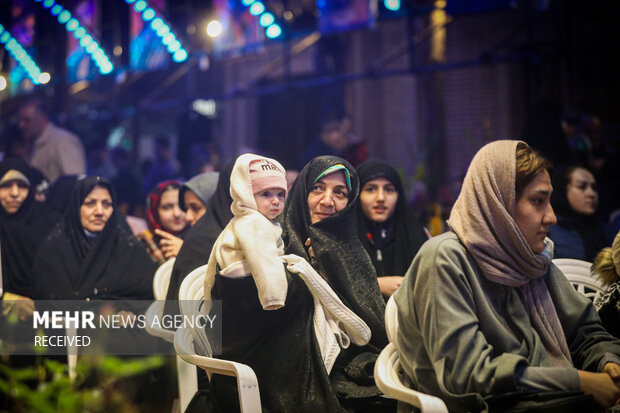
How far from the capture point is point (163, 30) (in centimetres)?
626

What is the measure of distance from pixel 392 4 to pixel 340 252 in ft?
12.7

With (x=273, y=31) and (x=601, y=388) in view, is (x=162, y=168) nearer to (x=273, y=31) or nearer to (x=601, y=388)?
(x=273, y=31)

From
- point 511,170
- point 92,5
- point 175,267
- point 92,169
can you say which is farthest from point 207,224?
point 92,5

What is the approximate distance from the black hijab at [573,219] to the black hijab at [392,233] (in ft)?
2.71

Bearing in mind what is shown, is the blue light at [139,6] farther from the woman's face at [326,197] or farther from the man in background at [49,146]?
the woman's face at [326,197]

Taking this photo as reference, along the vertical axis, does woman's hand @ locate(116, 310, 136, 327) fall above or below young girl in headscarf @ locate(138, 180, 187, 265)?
below

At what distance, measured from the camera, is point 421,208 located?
4770mm

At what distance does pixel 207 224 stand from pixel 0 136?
132 inches

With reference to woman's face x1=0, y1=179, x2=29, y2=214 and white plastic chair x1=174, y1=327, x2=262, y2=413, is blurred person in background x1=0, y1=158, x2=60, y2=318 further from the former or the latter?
white plastic chair x1=174, y1=327, x2=262, y2=413

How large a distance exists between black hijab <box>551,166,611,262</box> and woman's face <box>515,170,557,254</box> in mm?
1364

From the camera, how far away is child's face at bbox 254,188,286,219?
2605mm

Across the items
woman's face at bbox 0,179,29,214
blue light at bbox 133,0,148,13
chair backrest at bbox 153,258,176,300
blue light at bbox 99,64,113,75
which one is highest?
blue light at bbox 133,0,148,13

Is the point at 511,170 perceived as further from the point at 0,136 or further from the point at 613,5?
the point at 613,5

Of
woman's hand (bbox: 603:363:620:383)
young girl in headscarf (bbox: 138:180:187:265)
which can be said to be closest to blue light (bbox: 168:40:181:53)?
young girl in headscarf (bbox: 138:180:187:265)
